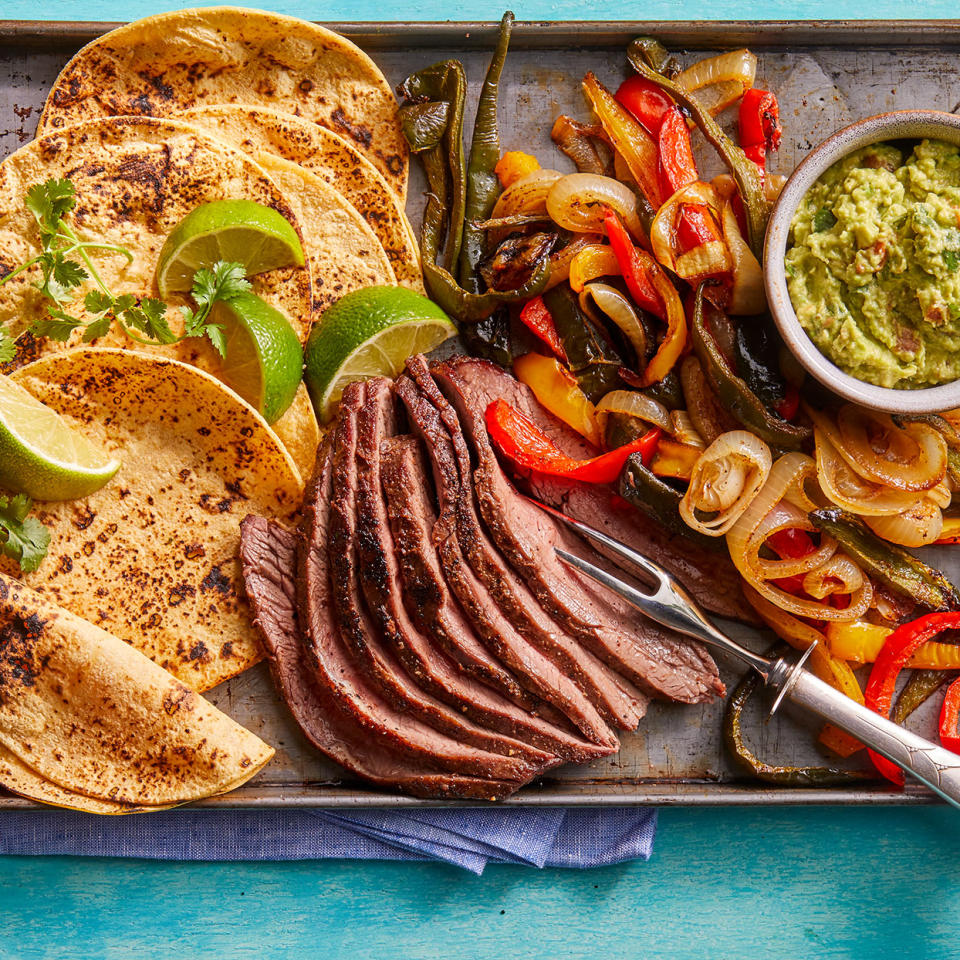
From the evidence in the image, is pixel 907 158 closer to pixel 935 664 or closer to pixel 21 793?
pixel 935 664

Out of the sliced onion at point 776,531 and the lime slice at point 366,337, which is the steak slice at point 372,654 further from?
the sliced onion at point 776,531

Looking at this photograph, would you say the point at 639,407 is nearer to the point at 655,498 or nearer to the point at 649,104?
the point at 655,498

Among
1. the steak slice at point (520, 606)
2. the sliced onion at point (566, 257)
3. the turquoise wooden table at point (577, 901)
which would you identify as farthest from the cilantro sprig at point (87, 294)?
the turquoise wooden table at point (577, 901)

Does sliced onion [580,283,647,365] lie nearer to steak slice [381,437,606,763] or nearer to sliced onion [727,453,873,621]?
sliced onion [727,453,873,621]

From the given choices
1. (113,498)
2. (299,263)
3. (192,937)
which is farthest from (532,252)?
(192,937)

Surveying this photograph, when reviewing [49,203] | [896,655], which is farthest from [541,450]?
[49,203]

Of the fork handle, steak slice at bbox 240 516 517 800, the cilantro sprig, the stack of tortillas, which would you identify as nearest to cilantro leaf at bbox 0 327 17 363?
the cilantro sprig
